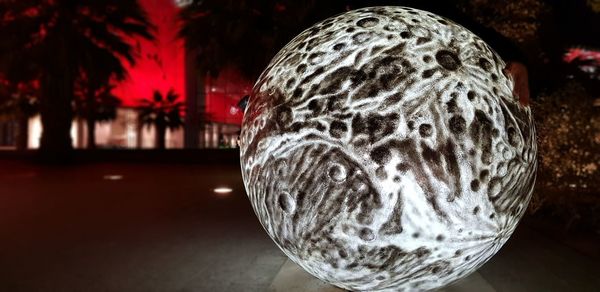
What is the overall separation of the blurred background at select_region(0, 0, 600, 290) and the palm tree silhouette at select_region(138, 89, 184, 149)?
10 centimetres

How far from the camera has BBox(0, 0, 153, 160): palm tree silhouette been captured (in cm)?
1853

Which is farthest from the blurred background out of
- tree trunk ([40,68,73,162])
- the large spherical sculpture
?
the large spherical sculpture

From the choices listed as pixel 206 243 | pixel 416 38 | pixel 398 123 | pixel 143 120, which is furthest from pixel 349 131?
pixel 143 120

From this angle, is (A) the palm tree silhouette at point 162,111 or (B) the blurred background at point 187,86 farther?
(A) the palm tree silhouette at point 162,111

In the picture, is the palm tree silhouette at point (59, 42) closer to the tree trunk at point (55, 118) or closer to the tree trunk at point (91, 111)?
the tree trunk at point (55, 118)

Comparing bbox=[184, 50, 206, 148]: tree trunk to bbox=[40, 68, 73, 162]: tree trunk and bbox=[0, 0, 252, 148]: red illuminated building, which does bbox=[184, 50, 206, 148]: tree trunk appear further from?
bbox=[40, 68, 73, 162]: tree trunk

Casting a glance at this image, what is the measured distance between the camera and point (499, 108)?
8.63 feet

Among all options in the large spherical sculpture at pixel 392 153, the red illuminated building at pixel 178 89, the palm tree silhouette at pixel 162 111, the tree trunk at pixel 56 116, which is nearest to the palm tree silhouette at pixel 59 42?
→ the tree trunk at pixel 56 116

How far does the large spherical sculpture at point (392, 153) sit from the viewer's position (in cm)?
247

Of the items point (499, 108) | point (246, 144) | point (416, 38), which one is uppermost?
point (416, 38)

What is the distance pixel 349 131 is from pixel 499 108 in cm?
87

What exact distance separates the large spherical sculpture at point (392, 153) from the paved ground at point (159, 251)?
1826mm

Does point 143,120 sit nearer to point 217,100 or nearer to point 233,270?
point 217,100

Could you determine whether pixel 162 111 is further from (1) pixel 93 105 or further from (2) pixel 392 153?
(2) pixel 392 153
